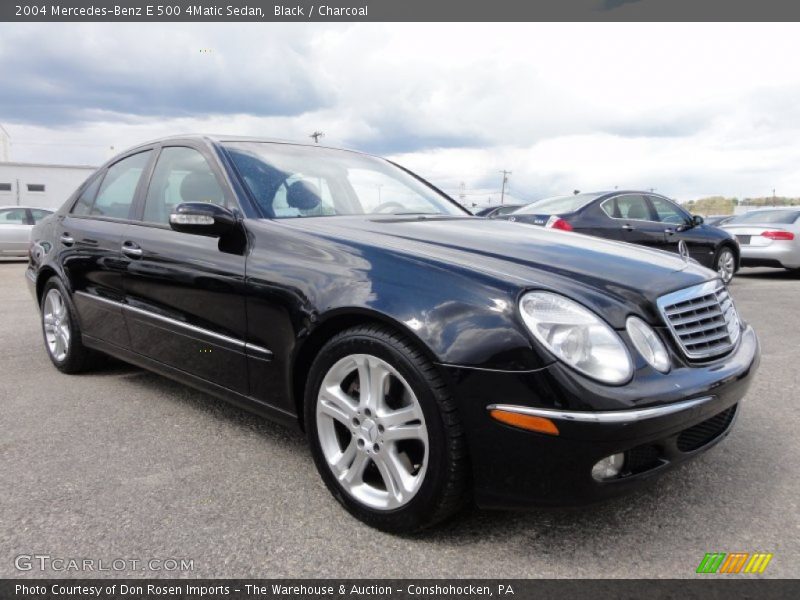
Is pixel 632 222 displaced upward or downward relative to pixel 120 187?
downward

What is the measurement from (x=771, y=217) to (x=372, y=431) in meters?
11.3

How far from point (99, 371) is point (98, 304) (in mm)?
798

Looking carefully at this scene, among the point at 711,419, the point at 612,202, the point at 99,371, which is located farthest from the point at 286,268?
the point at 612,202

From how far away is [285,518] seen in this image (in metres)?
2.27

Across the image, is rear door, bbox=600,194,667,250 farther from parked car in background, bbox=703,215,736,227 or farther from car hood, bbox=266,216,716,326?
car hood, bbox=266,216,716,326

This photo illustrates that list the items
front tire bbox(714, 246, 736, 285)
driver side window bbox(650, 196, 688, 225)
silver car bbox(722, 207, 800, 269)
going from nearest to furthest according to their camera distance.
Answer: driver side window bbox(650, 196, 688, 225)
front tire bbox(714, 246, 736, 285)
silver car bbox(722, 207, 800, 269)

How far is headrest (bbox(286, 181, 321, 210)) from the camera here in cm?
293

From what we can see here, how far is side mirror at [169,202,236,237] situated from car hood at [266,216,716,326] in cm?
25

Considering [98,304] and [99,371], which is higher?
[98,304]

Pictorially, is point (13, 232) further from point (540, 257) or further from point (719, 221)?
point (719, 221)

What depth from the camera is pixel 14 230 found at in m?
13.5

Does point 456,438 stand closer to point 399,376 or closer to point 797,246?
point 399,376
